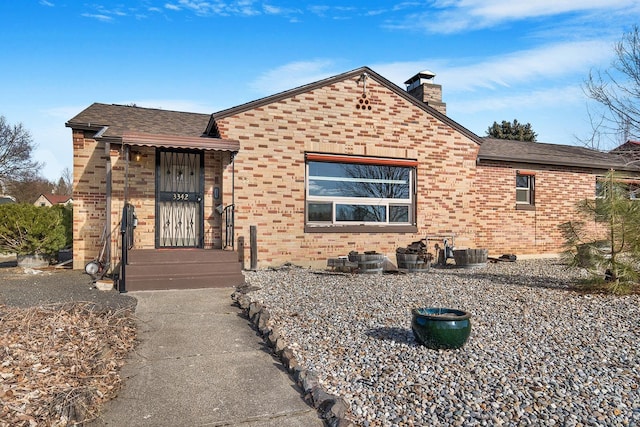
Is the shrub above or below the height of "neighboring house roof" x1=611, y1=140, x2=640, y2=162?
below

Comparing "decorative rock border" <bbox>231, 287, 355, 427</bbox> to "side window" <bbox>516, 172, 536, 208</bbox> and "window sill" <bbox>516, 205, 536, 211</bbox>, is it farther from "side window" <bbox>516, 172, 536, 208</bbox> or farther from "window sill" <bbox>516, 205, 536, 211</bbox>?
"side window" <bbox>516, 172, 536, 208</bbox>

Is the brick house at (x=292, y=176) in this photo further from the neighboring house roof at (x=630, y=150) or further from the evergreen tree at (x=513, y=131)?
the evergreen tree at (x=513, y=131)

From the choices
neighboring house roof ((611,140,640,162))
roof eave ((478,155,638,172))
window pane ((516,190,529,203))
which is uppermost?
neighboring house roof ((611,140,640,162))

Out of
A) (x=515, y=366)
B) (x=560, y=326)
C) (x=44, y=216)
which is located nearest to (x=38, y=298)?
(x=44, y=216)

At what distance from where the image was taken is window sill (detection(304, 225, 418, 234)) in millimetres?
10578

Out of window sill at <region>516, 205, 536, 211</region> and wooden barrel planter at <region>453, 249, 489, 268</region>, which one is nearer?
wooden barrel planter at <region>453, 249, 489, 268</region>

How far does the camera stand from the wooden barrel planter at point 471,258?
10828 millimetres

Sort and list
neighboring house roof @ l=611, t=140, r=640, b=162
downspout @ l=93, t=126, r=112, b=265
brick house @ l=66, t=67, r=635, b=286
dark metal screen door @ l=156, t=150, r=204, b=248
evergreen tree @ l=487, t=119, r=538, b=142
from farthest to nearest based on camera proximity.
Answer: evergreen tree @ l=487, t=119, r=538, b=142 → neighboring house roof @ l=611, t=140, r=640, b=162 → dark metal screen door @ l=156, t=150, r=204, b=248 → brick house @ l=66, t=67, r=635, b=286 → downspout @ l=93, t=126, r=112, b=265

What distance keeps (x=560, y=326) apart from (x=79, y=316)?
20.6ft

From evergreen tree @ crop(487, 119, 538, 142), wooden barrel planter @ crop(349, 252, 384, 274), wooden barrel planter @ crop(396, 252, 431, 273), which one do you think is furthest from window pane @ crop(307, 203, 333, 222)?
evergreen tree @ crop(487, 119, 538, 142)

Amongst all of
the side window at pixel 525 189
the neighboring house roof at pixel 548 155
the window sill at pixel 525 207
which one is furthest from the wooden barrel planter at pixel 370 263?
the side window at pixel 525 189

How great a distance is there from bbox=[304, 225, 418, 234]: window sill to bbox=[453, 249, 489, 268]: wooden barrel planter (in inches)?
53.4

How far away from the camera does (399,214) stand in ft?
37.9

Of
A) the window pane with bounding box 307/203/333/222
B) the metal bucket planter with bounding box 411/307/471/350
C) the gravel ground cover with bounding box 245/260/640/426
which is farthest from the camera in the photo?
the window pane with bounding box 307/203/333/222
